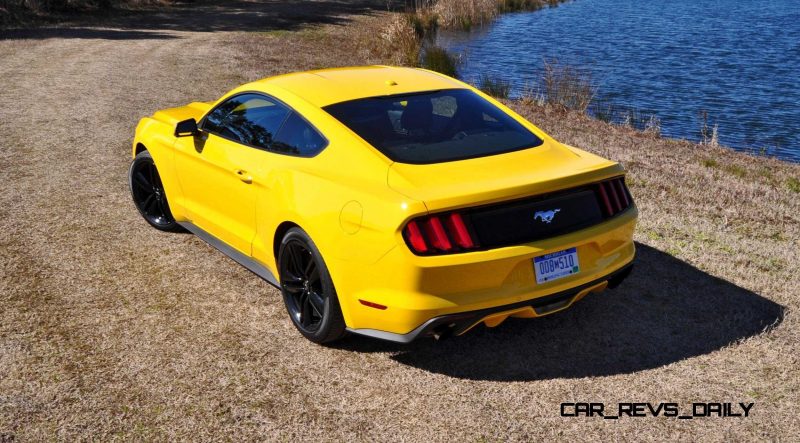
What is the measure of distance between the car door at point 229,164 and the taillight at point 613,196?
2073 millimetres

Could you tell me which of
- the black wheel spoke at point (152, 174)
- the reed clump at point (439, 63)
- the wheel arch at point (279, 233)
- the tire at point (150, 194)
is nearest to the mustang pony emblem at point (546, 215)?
the wheel arch at point (279, 233)

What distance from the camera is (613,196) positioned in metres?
4.89

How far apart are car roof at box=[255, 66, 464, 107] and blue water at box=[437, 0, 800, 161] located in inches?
334

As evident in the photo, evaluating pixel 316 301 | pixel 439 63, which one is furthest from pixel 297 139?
pixel 439 63

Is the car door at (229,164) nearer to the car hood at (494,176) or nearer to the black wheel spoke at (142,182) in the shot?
the black wheel spoke at (142,182)

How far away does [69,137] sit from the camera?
10633mm

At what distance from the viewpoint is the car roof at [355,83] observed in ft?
17.5

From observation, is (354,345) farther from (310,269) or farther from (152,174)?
(152,174)

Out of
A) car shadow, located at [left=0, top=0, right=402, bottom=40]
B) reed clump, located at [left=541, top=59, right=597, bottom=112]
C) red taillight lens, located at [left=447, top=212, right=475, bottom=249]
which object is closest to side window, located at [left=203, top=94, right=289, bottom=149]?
red taillight lens, located at [left=447, top=212, right=475, bottom=249]

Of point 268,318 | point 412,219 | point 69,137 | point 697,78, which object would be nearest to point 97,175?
point 69,137

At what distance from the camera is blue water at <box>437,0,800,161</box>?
15273 millimetres

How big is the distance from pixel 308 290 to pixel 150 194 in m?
2.84

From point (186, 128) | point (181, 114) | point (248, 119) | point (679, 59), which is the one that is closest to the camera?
point (248, 119)

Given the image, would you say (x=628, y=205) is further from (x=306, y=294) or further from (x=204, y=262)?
(x=204, y=262)
